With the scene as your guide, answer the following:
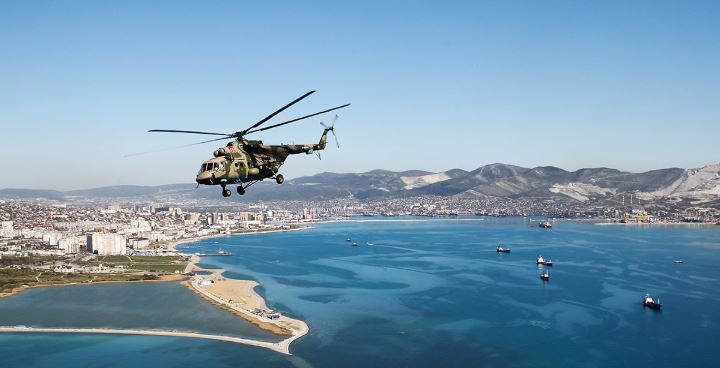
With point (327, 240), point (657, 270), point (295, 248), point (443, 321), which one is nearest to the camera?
point (443, 321)

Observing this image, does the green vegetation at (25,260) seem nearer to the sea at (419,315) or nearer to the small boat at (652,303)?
the sea at (419,315)

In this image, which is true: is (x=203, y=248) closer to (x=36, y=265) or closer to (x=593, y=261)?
(x=36, y=265)

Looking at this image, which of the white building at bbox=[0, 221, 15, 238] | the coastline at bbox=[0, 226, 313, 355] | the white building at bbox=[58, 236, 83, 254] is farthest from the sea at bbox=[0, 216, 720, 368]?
the white building at bbox=[0, 221, 15, 238]

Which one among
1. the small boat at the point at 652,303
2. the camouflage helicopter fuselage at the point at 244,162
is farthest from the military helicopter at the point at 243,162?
the small boat at the point at 652,303

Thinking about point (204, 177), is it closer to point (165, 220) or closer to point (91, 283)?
point (91, 283)

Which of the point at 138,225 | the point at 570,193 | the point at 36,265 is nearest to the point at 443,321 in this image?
the point at 36,265
